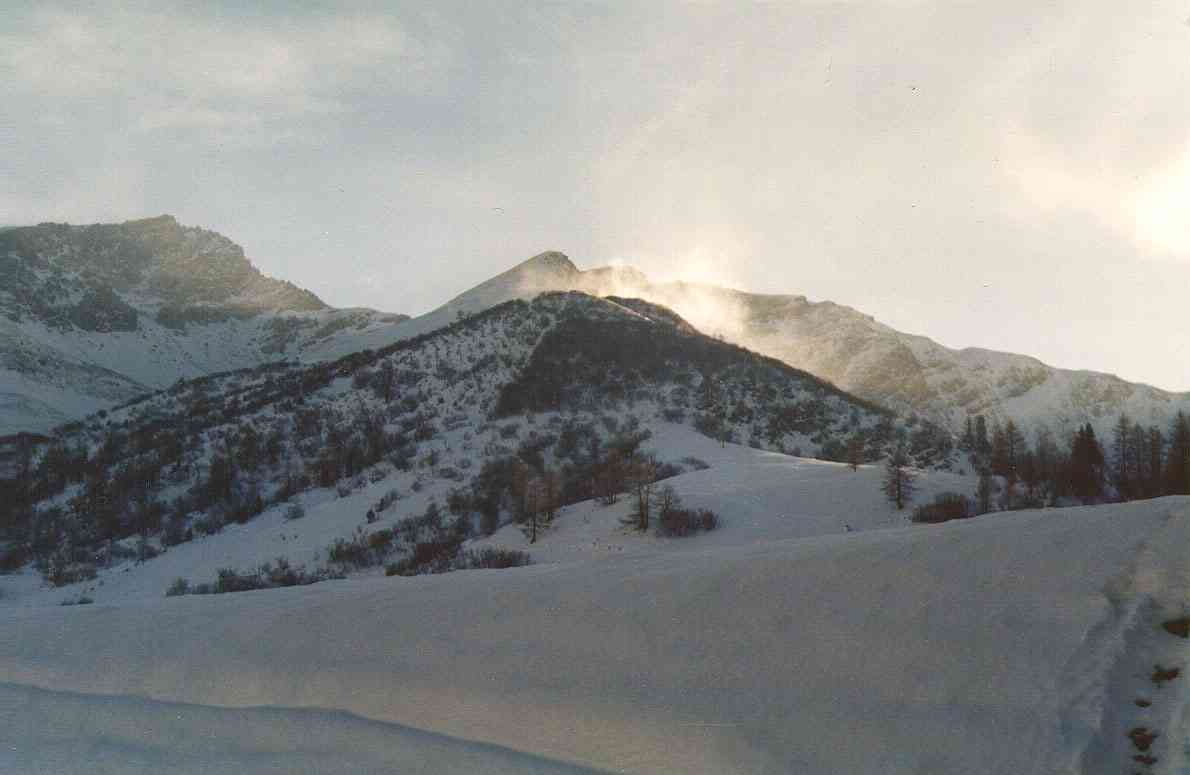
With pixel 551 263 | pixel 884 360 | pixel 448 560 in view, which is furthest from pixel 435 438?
pixel 884 360

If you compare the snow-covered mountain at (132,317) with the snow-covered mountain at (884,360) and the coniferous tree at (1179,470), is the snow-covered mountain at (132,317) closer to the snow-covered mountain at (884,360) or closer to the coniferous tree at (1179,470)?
the snow-covered mountain at (884,360)

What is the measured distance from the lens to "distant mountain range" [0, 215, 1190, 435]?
8069cm

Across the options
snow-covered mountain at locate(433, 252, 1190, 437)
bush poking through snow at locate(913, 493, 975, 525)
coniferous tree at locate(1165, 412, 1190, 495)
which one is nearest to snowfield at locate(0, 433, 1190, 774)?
bush poking through snow at locate(913, 493, 975, 525)

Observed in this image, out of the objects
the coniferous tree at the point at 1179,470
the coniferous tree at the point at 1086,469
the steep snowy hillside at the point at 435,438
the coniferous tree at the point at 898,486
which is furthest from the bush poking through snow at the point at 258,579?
the coniferous tree at the point at 1179,470

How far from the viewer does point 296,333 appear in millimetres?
108438

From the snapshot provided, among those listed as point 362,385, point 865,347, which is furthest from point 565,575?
point 865,347

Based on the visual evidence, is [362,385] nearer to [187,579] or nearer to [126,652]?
[187,579]

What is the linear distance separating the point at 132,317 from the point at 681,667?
119873 mm

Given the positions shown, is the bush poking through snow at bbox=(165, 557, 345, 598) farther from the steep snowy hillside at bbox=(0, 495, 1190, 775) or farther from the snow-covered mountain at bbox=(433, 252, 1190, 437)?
the snow-covered mountain at bbox=(433, 252, 1190, 437)

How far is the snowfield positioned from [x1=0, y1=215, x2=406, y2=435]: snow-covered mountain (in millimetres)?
65606

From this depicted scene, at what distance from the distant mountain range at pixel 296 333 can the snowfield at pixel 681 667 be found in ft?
218

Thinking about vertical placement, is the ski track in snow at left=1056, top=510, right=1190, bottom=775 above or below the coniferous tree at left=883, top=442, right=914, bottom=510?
below

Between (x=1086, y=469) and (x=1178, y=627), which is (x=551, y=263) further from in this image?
(x=1178, y=627)

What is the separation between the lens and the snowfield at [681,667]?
4.96 m
